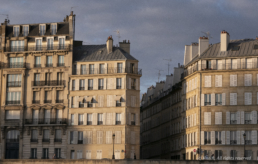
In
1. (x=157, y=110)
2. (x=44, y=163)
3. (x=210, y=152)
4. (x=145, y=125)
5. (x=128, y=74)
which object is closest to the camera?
(x=44, y=163)

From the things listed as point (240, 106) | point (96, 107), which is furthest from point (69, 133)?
point (240, 106)

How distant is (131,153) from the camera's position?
9406 centimetres

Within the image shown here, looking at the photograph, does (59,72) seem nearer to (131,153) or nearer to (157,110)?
(131,153)

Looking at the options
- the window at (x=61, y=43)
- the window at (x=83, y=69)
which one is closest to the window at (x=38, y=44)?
the window at (x=61, y=43)

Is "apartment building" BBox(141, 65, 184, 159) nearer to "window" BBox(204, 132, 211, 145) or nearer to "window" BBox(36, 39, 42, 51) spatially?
"window" BBox(204, 132, 211, 145)

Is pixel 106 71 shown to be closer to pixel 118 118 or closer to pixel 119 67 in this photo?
pixel 119 67

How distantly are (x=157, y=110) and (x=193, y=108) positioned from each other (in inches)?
868

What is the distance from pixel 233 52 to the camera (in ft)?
305

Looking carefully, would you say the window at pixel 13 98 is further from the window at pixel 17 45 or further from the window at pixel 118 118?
the window at pixel 118 118

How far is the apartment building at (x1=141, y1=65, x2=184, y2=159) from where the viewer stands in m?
103

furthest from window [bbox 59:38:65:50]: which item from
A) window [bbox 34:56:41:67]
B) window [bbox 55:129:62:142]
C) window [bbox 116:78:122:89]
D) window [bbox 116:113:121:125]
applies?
window [bbox 116:113:121:125]

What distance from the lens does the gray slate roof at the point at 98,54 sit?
9794cm

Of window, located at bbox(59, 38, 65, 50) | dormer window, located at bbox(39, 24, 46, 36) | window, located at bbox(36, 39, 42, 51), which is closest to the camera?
window, located at bbox(59, 38, 65, 50)

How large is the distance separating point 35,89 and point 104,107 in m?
11.0
